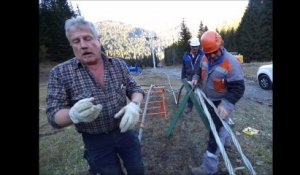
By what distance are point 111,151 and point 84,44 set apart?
111 centimetres

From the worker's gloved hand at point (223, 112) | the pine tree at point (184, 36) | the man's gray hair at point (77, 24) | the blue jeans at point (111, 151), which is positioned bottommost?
the blue jeans at point (111, 151)

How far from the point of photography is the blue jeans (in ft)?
8.82

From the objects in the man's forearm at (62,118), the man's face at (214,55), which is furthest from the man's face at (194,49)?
the man's forearm at (62,118)

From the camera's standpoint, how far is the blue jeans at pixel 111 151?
8.82ft

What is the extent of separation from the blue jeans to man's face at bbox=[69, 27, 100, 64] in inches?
30.6

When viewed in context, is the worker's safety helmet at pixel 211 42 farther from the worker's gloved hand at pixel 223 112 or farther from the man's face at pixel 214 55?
the worker's gloved hand at pixel 223 112

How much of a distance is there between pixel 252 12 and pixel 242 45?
4421 millimetres

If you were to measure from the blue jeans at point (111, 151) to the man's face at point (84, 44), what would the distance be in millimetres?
776

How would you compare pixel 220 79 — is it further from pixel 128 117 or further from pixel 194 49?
pixel 194 49

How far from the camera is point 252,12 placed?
34.1 metres

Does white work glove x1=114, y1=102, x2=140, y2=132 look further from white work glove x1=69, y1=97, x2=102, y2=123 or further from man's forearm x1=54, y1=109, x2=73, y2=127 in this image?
man's forearm x1=54, y1=109, x2=73, y2=127

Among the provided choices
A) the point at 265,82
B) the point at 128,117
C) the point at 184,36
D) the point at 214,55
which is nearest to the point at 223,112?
the point at 214,55

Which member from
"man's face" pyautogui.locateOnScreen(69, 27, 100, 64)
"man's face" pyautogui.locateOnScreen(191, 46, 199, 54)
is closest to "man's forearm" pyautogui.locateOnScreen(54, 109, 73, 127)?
"man's face" pyautogui.locateOnScreen(69, 27, 100, 64)
